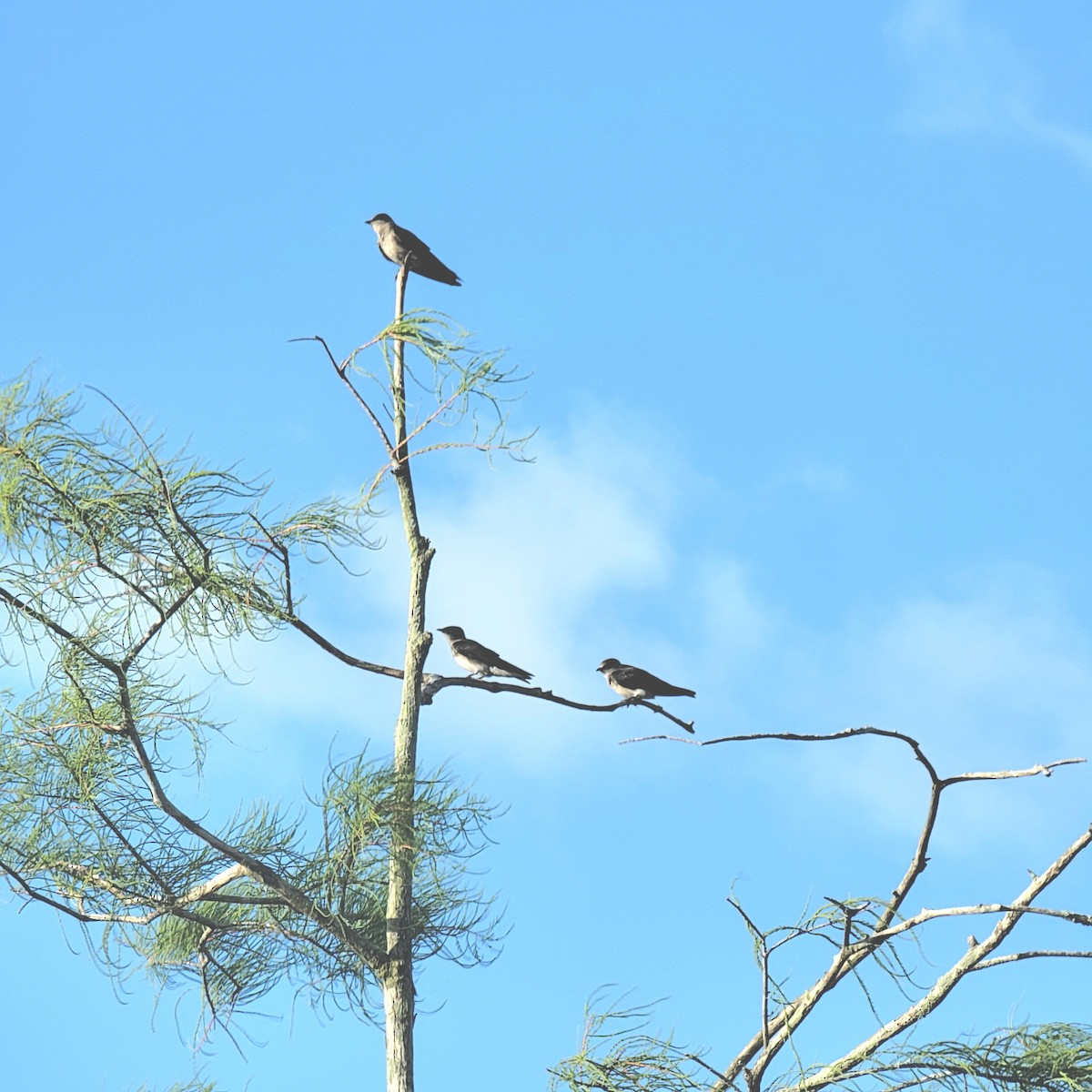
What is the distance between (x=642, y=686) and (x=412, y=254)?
278 centimetres

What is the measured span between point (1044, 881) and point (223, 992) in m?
4.57

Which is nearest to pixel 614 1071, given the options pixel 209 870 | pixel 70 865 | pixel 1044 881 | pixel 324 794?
pixel 1044 881

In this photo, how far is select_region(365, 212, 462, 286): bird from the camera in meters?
7.38

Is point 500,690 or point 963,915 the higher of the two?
point 500,690

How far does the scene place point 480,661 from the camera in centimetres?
695

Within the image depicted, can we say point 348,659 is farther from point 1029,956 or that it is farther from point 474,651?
point 1029,956

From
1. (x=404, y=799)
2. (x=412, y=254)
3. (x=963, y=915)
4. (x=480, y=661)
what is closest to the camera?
(x=963, y=915)

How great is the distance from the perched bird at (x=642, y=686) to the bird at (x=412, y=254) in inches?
98.7

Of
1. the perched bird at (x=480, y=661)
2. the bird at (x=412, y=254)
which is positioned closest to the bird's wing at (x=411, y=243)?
the bird at (x=412, y=254)

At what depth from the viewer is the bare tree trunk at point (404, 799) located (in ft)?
18.7

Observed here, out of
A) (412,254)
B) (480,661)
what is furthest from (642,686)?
(412,254)

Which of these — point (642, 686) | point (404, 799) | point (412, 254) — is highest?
point (412, 254)

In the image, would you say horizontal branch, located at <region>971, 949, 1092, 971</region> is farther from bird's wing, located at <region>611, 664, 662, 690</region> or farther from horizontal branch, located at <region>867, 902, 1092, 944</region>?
bird's wing, located at <region>611, 664, 662, 690</region>

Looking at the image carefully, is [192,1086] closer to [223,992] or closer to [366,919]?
[223,992]
